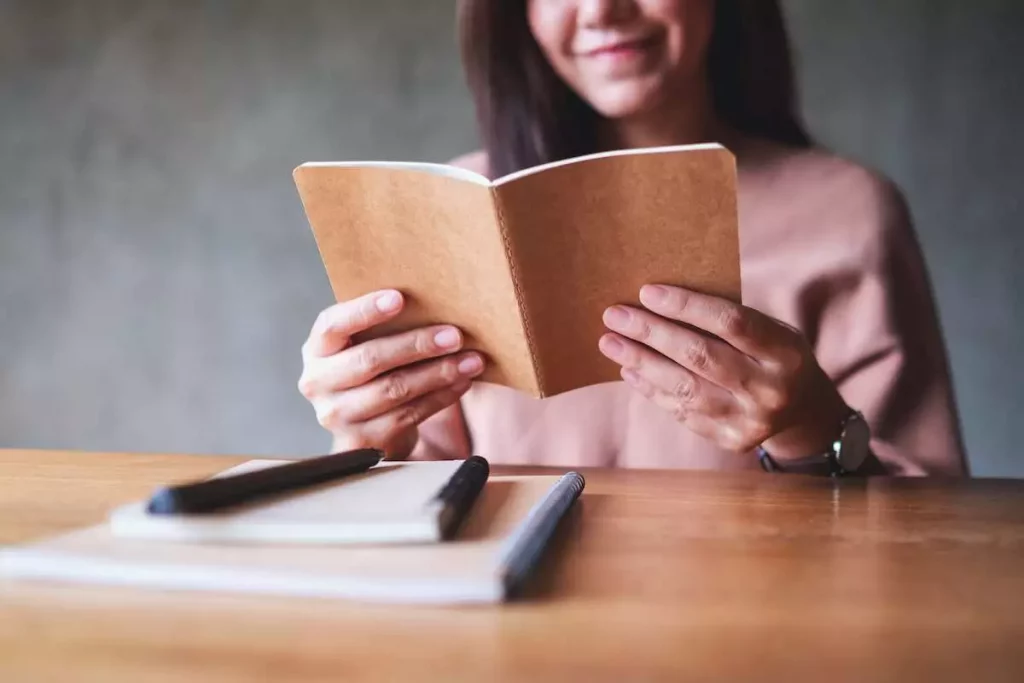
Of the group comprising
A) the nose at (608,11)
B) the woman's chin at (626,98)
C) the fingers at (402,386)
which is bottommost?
the fingers at (402,386)

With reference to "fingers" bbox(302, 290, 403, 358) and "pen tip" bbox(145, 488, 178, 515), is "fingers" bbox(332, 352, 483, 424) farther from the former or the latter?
"pen tip" bbox(145, 488, 178, 515)

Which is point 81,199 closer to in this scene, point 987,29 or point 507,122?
point 507,122

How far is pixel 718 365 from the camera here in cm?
67

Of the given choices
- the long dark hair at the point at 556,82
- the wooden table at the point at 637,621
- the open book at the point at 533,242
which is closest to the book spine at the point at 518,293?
the open book at the point at 533,242

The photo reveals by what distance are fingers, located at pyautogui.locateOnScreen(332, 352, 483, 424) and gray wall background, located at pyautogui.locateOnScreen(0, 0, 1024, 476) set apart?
50.4 inches

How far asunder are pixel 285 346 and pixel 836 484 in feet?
5.27

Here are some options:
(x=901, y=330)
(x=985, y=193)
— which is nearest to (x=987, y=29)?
(x=985, y=193)

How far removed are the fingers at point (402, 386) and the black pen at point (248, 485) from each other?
0.62 ft

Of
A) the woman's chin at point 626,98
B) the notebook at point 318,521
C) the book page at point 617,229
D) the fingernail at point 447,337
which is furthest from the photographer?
the woman's chin at point 626,98

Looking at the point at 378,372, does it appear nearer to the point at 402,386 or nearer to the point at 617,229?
the point at 402,386

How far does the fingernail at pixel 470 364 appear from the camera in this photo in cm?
73

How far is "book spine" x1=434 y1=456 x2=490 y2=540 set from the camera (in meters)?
0.40

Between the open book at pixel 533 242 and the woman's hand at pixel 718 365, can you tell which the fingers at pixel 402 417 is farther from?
the woman's hand at pixel 718 365

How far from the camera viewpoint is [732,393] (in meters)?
0.69
